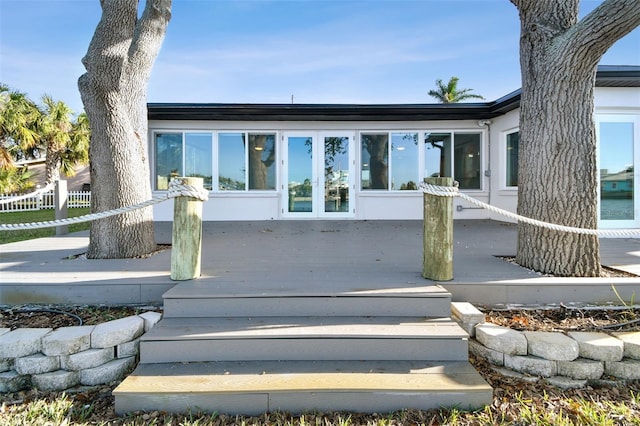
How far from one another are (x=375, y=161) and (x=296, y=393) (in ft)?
27.1

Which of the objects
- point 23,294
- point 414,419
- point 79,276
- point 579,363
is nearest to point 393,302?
point 414,419

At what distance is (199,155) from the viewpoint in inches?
379

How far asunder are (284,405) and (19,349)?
1.92 meters

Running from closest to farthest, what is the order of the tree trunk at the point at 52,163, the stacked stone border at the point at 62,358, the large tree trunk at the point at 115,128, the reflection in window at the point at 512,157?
the stacked stone border at the point at 62,358, the large tree trunk at the point at 115,128, the reflection in window at the point at 512,157, the tree trunk at the point at 52,163

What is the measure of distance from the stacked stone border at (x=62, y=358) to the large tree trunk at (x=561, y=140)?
3.97 m

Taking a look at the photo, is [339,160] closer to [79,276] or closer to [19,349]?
[79,276]

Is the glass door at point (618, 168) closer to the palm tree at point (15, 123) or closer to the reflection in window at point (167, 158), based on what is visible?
the reflection in window at point (167, 158)

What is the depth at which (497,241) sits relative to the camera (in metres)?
5.80

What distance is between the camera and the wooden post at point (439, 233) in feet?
10.1

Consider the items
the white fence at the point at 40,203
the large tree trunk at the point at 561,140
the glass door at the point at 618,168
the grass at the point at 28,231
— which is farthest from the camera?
the white fence at the point at 40,203

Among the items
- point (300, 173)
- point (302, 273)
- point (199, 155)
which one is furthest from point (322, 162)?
point (302, 273)

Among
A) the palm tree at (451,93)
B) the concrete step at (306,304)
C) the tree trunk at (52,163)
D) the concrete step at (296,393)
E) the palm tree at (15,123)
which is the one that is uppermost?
the palm tree at (451,93)

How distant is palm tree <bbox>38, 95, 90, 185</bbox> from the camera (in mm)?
15531

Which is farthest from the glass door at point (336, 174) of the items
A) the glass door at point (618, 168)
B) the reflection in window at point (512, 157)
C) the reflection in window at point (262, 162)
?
the glass door at point (618, 168)
